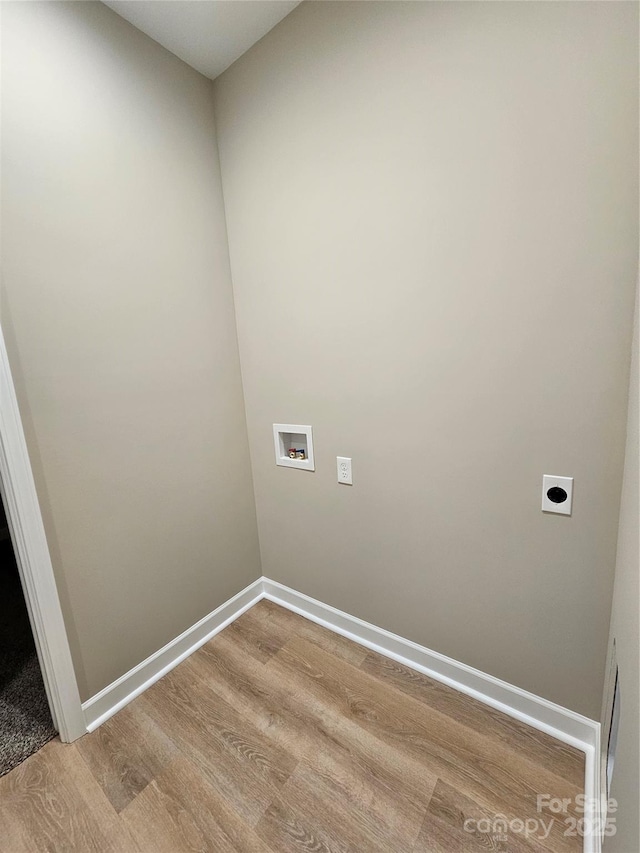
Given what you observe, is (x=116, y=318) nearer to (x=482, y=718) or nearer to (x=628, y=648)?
(x=628, y=648)

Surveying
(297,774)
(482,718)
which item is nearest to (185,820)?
(297,774)

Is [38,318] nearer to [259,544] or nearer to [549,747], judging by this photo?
[259,544]

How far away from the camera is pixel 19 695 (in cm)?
159

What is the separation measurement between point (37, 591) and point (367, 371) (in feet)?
4.89

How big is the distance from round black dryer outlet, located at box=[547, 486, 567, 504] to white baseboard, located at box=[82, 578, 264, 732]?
1.68 meters

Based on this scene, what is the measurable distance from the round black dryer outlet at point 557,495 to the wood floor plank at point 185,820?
1.38m

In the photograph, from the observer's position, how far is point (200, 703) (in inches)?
59.6

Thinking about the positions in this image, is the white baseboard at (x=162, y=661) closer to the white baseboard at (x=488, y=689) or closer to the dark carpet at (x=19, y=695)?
the dark carpet at (x=19, y=695)

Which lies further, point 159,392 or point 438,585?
point 159,392

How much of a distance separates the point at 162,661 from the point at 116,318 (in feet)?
5.19

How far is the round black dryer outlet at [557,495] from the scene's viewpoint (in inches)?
46.1

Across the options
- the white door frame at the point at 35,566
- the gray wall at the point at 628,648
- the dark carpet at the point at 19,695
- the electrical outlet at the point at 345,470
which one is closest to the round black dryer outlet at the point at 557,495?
the gray wall at the point at 628,648

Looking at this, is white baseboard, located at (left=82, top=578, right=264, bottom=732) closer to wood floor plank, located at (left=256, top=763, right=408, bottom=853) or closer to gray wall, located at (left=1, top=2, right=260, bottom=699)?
gray wall, located at (left=1, top=2, right=260, bottom=699)

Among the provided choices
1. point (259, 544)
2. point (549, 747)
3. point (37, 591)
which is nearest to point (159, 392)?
point (37, 591)
